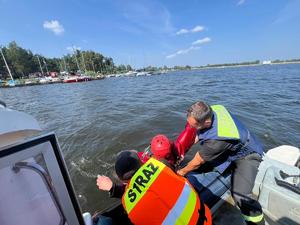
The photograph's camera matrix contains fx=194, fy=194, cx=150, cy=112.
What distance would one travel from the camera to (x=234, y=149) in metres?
2.65

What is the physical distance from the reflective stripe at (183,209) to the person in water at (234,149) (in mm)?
1278

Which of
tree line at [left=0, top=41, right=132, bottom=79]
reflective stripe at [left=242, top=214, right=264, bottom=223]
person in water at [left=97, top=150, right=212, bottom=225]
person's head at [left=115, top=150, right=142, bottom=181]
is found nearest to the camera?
person in water at [left=97, top=150, right=212, bottom=225]

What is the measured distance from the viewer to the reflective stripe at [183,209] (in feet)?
4.21

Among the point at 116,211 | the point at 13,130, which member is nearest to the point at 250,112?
the point at 116,211

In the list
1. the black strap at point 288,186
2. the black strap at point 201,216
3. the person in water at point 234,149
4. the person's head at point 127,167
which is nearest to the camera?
the black strap at point 201,216

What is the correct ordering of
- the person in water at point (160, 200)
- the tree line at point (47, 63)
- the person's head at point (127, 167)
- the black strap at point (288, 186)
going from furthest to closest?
the tree line at point (47, 63)
the black strap at point (288, 186)
the person's head at point (127, 167)
the person in water at point (160, 200)

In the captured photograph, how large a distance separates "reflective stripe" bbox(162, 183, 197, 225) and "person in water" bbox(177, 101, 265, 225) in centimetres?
128

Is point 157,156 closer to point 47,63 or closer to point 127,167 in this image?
point 127,167

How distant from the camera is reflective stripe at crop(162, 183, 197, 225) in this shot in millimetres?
1284

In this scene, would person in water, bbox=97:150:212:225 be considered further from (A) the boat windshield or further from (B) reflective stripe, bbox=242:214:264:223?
(B) reflective stripe, bbox=242:214:264:223

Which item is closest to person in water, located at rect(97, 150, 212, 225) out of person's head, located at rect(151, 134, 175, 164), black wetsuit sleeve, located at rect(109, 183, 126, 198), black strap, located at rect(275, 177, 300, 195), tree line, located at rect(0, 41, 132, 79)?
black wetsuit sleeve, located at rect(109, 183, 126, 198)

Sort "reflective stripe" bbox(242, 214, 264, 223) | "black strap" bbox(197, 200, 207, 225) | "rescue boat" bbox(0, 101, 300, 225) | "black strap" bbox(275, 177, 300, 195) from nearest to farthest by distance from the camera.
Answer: "rescue boat" bbox(0, 101, 300, 225) → "black strap" bbox(197, 200, 207, 225) → "black strap" bbox(275, 177, 300, 195) → "reflective stripe" bbox(242, 214, 264, 223)

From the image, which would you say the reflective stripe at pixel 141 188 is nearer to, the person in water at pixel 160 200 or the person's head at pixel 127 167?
the person in water at pixel 160 200

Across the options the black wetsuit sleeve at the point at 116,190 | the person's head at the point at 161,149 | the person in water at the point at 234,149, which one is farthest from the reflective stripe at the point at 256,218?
the black wetsuit sleeve at the point at 116,190
